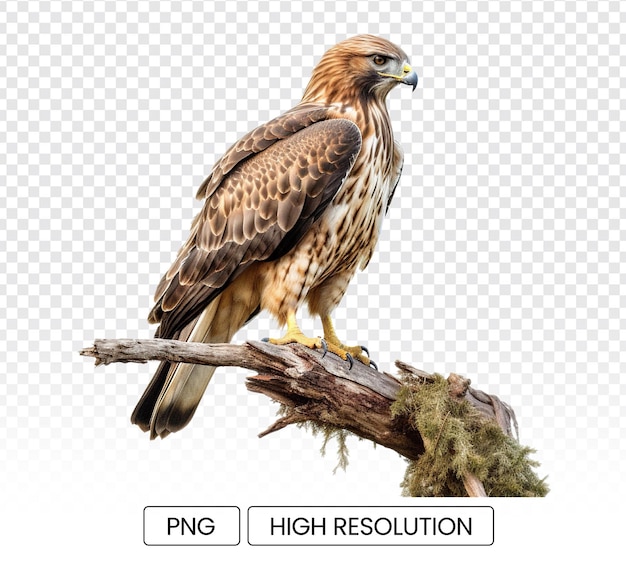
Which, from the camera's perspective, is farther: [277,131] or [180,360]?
[277,131]

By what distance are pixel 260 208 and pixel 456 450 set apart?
6.52 ft

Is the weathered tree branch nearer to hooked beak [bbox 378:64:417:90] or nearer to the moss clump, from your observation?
the moss clump

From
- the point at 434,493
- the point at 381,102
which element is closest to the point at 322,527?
the point at 434,493

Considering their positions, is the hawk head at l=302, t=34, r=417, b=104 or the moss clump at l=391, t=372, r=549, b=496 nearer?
the moss clump at l=391, t=372, r=549, b=496

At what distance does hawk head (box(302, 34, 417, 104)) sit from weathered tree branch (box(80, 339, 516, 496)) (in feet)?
5.82

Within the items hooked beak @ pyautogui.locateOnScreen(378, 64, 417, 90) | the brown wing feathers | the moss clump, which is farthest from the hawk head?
the moss clump

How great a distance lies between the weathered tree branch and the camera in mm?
5418

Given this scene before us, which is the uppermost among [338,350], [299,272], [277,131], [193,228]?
[277,131]

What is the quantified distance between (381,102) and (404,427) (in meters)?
2.21

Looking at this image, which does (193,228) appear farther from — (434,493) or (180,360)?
(434,493)

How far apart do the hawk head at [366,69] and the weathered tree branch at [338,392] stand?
1.77 metres

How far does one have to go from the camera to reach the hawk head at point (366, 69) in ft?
19.3

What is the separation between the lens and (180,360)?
→ 492 cm

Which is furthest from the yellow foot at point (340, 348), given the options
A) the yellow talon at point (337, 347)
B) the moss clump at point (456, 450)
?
the moss clump at point (456, 450)
